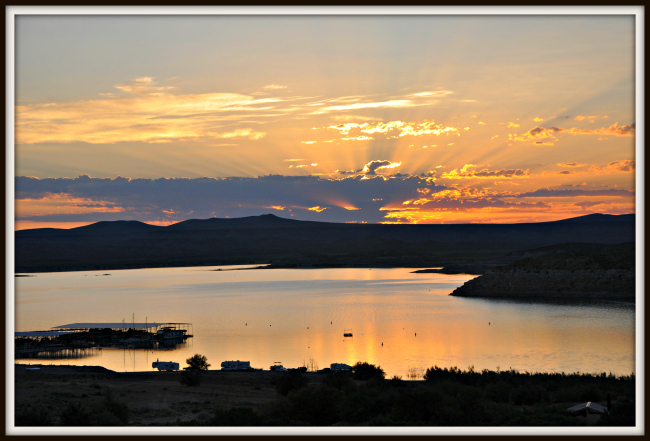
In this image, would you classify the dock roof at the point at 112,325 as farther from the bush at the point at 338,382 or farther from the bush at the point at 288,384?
the bush at the point at 338,382

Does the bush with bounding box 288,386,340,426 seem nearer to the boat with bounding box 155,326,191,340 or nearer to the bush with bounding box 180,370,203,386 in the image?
the bush with bounding box 180,370,203,386

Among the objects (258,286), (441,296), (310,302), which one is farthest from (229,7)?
(258,286)

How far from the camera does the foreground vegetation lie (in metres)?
17.2

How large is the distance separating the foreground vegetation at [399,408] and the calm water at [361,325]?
9.89 meters

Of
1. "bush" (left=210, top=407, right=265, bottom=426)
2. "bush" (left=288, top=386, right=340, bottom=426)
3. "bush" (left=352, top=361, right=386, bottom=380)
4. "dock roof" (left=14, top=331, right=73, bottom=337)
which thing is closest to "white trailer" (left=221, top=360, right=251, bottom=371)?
"bush" (left=352, top=361, right=386, bottom=380)

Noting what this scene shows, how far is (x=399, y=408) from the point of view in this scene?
1916 centimetres

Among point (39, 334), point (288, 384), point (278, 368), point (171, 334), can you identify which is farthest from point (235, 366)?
point (39, 334)

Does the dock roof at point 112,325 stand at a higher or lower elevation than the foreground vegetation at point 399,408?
higher

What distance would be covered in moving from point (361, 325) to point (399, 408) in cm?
4071

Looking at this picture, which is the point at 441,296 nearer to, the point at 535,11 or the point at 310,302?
the point at 310,302

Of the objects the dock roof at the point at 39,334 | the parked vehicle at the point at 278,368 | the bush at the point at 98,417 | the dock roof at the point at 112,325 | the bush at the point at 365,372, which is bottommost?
the parked vehicle at the point at 278,368

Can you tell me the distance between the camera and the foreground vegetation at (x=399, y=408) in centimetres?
1723

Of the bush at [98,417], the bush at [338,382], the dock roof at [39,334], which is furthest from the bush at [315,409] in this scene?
the dock roof at [39,334]

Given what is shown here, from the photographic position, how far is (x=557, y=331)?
5238 centimetres
